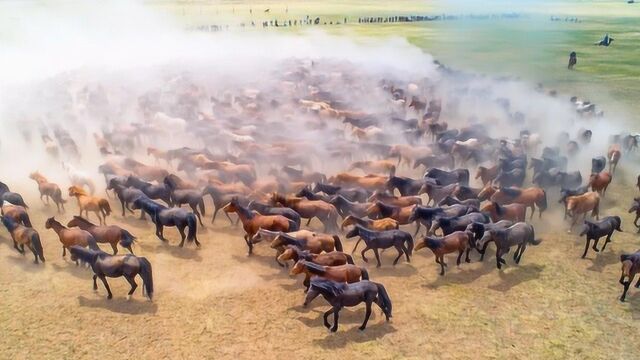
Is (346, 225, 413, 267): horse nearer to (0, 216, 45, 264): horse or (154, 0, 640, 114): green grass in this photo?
(0, 216, 45, 264): horse

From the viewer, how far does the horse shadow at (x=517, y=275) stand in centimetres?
1071

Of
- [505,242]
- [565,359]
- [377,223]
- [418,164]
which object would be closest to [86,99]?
[418,164]

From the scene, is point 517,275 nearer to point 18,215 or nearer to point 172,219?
point 172,219

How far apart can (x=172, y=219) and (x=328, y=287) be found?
14.9 ft

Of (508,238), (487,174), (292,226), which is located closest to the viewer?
(508,238)

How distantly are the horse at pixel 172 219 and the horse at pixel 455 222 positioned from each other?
544cm

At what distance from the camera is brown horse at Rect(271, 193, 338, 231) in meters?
12.7

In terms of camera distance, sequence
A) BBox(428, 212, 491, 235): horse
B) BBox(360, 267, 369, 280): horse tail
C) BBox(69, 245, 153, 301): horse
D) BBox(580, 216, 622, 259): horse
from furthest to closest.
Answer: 1. BBox(428, 212, 491, 235): horse
2. BBox(580, 216, 622, 259): horse
3. BBox(360, 267, 369, 280): horse tail
4. BBox(69, 245, 153, 301): horse

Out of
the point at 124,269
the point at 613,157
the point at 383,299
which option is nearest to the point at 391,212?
the point at 383,299

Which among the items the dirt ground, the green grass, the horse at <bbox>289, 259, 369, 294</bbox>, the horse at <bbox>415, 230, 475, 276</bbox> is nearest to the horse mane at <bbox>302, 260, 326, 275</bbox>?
the horse at <bbox>289, 259, 369, 294</bbox>

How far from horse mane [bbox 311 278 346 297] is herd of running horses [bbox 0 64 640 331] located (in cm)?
2

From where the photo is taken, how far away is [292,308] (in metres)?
9.85

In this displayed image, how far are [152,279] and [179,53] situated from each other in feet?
109

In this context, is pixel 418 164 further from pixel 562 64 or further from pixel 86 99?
pixel 562 64
